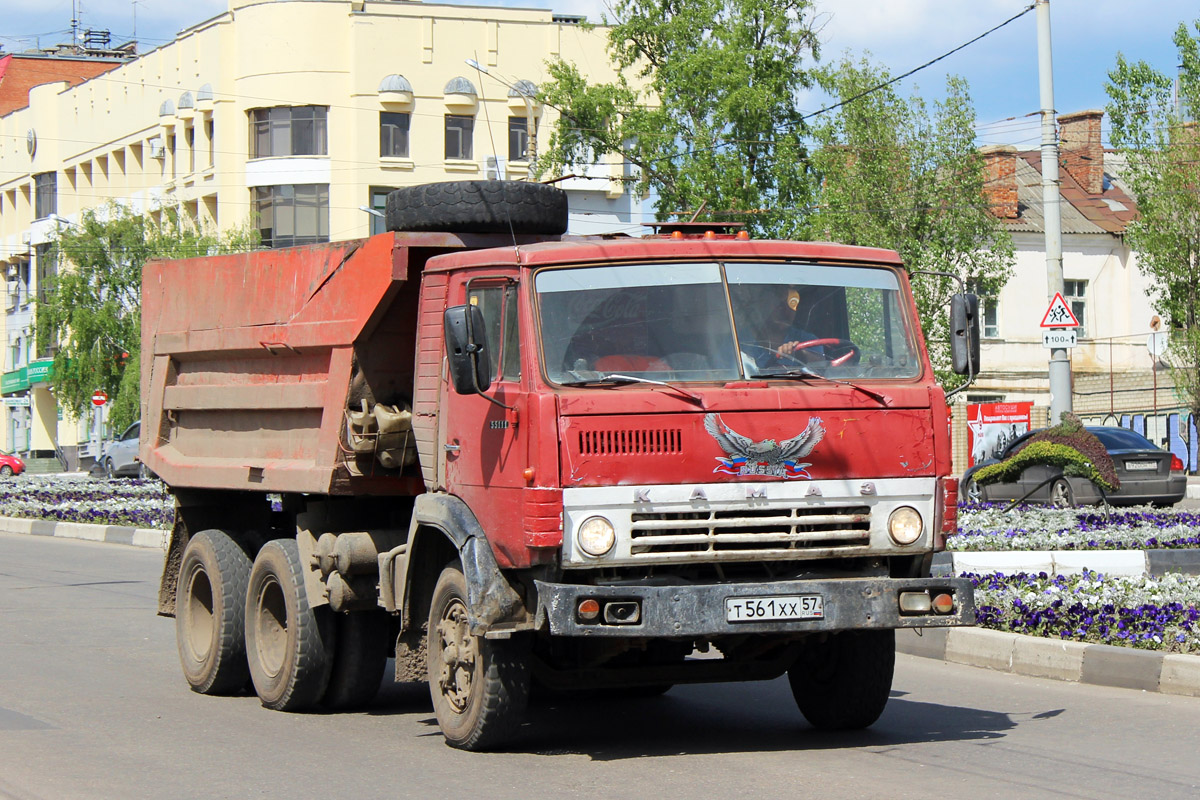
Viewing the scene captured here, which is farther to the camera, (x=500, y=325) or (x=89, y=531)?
(x=89, y=531)

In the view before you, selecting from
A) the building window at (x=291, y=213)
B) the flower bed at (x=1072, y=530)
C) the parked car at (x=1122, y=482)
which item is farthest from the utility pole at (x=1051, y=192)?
the building window at (x=291, y=213)

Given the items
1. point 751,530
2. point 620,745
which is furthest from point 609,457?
point 620,745

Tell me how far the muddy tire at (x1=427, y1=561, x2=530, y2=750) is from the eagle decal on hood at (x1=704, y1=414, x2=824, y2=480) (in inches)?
48.6

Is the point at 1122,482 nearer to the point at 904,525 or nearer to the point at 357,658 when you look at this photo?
the point at 357,658

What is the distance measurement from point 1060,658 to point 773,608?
3383 millimetres

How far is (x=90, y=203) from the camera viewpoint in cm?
6569

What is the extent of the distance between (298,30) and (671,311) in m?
48.6

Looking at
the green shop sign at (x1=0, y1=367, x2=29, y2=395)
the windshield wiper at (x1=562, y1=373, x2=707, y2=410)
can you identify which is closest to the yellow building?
the green shop sign at (x1=0, y1=367, x2=29, y2=395)

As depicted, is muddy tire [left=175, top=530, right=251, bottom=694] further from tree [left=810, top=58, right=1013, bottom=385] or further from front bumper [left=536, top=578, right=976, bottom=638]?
tree [left=810, top=58, right=1013, bottom=385]

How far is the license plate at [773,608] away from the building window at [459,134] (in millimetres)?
49087

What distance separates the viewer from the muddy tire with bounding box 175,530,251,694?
9.36m

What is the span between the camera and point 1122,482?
23594mm

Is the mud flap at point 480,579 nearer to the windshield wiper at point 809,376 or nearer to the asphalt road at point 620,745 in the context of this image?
the asphalt road at point 620,745

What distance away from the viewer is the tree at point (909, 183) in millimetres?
32344
